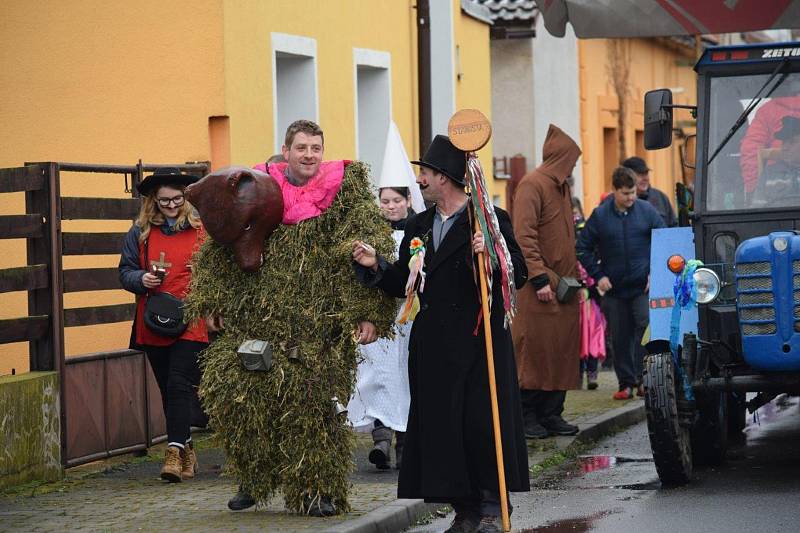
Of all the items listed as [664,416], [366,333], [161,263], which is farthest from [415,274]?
[161,263]

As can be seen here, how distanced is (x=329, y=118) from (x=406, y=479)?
8286 millimetres

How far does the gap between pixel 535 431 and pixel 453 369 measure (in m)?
4.19

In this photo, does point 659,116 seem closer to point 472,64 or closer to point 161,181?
point 161,181

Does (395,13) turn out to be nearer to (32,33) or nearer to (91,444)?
(32,33)

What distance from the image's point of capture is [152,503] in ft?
29.8

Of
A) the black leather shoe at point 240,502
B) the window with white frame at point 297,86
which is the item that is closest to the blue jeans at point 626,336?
the window with white frame at point 297,86

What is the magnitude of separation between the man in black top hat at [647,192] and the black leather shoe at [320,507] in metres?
8.74

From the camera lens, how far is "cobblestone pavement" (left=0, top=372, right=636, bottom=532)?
27.2 feet

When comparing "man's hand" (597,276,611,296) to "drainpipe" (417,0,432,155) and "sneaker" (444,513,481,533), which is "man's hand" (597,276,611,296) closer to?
"drainpipe" (417,0,432,155)

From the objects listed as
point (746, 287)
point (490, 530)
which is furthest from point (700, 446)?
point (490, 530)

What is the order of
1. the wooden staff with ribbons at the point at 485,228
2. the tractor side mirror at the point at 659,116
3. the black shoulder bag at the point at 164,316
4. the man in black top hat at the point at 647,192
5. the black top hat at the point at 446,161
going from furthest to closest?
the man in black top hat at the point at 647,192 < the tractor side mirror at the point at 659,116 < the black shoulder bag at the point at 164,316 < the black top hat at the point at 446,161 < the wooden staff with ribbons at the point at 485,228

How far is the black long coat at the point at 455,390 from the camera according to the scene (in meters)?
7.81

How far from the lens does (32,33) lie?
13234 mm

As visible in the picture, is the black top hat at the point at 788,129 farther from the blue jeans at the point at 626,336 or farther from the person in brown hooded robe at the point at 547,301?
the blue jeans at the point at 626,336
